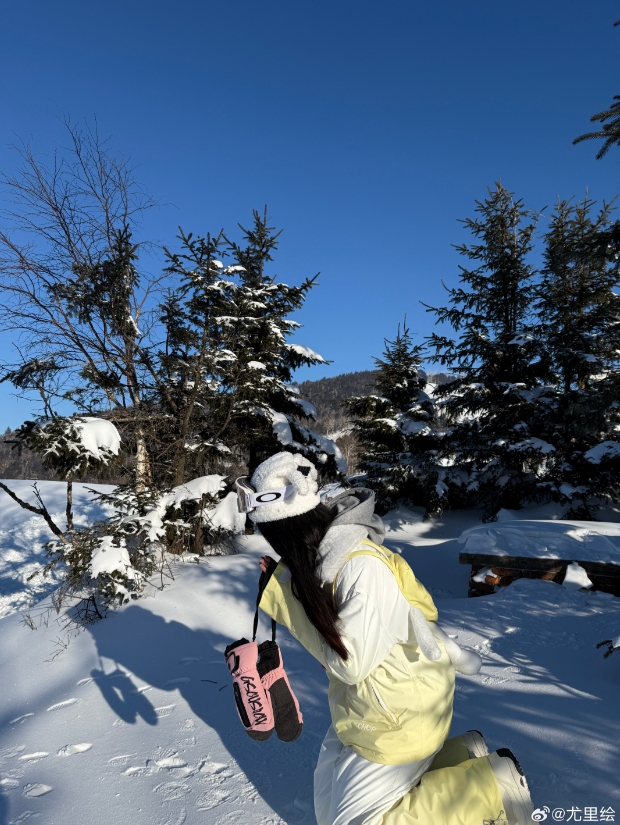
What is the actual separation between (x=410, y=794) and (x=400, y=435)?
12735mm

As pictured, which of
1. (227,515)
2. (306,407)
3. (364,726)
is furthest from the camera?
(306,407)

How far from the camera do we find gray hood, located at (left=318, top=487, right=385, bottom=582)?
5.32ft

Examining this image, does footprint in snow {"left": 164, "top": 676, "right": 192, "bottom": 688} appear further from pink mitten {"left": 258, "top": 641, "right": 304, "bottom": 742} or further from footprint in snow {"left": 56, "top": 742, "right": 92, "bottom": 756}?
pink mitten {"left": 258, "top": 641, "right": 304, "bottom": 742}

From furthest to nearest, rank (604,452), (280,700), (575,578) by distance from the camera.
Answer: (604,452), (575,578), (280,700)

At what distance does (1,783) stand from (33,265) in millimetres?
6611

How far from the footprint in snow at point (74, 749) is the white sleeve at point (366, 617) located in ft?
8.34

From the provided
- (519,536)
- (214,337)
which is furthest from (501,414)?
(214,337)

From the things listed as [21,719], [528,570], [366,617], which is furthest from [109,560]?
[528,570]

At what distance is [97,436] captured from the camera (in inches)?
246

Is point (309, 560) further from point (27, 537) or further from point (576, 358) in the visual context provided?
point (27, 537)

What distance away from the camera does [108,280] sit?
25.5 feet

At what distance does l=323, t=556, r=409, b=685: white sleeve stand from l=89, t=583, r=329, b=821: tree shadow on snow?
57.2 inches

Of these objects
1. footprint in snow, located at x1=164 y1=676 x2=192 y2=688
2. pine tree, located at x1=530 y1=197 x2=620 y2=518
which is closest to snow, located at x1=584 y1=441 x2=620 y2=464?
pine tree, located at x1=530 y1=197 x2=620 y2=518

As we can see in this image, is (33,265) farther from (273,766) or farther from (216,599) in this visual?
(273,766)
